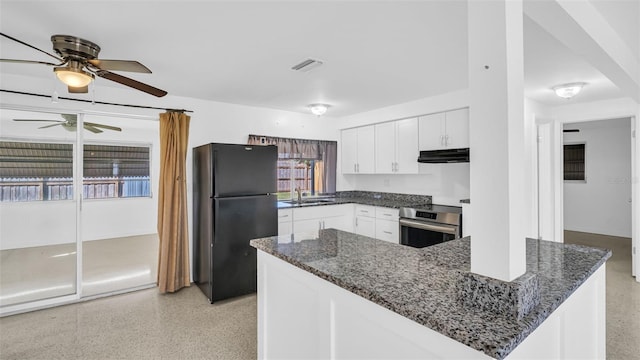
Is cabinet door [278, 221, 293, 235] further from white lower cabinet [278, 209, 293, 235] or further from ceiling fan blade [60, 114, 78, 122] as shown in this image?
ceiling fan blade [60, 114, 78, 122]

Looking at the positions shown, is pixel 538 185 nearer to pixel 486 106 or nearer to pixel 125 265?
pixel 486 106

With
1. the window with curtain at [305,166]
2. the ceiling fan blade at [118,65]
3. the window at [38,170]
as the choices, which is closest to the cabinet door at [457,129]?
the window with curtain at [305,166]

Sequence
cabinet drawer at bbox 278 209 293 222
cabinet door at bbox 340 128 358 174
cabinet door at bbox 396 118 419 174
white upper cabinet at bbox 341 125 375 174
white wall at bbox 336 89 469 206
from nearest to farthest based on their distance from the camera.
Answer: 1. white wall at bbox 336 89 469 206
2. cabinet drawer at bbox 278 209 293 222
3. cabinet door at bbox 396 118 419 174
4. white upper cabinet at bbox 341 125 375 174
5. cabinet door at bbox 340 128 358 174

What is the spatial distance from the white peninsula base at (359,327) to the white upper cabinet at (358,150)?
334cm

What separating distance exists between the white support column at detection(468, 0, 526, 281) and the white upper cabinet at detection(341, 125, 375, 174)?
3872mm

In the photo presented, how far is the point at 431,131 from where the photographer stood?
4.04m

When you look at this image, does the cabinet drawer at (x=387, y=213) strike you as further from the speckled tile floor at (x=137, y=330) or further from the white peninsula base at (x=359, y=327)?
the white peninsula base at (x=359, y=327)

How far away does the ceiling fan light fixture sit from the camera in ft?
6.55

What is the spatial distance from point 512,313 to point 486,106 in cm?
60

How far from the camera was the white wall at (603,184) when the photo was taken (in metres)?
5.99

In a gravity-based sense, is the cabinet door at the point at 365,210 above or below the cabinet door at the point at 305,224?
above

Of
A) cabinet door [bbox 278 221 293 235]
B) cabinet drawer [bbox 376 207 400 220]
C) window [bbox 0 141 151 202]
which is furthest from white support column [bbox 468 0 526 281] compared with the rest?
window [bbox 0 141 151 202]

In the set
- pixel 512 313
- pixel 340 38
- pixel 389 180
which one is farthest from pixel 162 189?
pixel 512 313

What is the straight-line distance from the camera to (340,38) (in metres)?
2.19
